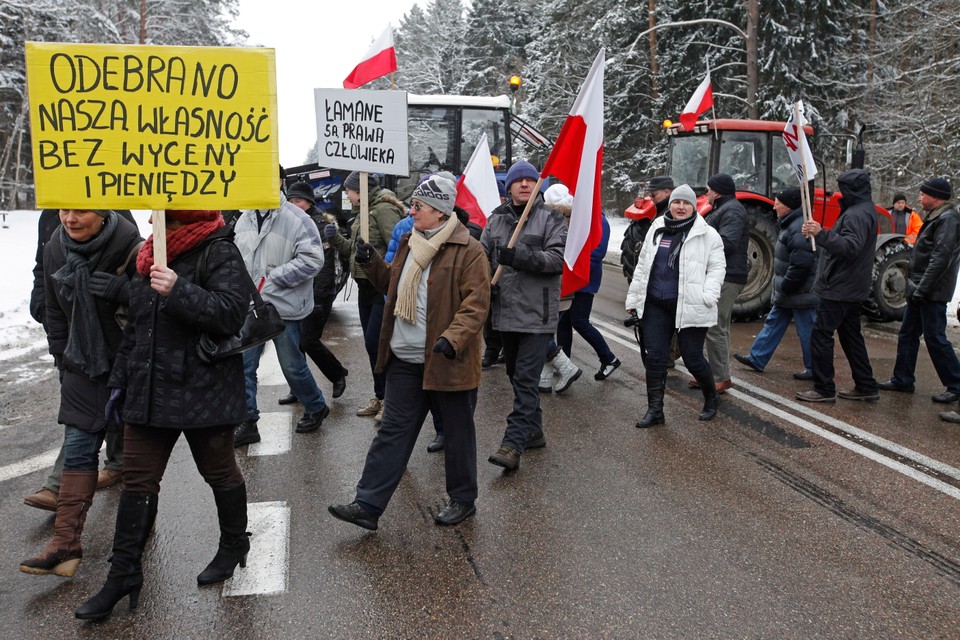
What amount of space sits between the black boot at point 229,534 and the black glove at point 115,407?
570 millimetres

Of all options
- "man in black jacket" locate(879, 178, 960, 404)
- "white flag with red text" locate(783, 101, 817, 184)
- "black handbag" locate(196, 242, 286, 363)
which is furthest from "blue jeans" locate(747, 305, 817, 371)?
"black handbag" locate(196, 242, 286, 363)

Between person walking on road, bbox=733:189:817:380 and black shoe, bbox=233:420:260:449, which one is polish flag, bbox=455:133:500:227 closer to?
black shoe, bbox=233:420:260:449

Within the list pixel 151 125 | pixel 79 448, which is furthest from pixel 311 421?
pixel 151 125

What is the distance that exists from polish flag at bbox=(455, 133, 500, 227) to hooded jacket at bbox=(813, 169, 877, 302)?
2.81 m

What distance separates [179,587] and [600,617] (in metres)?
1.86

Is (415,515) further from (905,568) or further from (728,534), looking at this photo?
(905,568)

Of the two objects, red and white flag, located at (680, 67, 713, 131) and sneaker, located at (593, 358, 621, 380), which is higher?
red and white flag, located at (680, 67, 713, 131)

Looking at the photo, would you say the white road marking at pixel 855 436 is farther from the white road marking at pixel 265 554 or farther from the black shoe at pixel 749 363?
the white road marking at pixel 265 554

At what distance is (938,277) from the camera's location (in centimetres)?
668

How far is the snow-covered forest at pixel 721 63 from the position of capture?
21375 millimetres

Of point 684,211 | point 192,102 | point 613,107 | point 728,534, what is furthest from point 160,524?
point 613,107

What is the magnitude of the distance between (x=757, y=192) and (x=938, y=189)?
5135 millimetres

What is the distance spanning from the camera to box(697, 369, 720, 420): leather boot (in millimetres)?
6180

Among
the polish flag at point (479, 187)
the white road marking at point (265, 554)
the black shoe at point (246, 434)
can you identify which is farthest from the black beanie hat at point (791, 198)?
the white road marking at point (265, 554)
